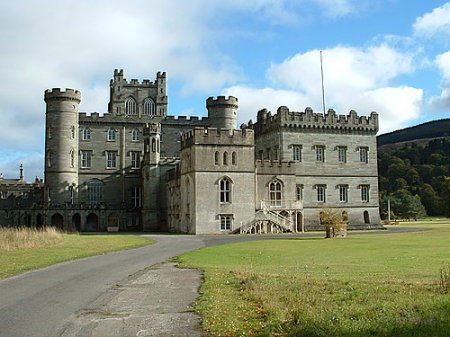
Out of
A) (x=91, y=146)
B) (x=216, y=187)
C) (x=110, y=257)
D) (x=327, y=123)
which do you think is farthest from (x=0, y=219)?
(x=110, y=257)

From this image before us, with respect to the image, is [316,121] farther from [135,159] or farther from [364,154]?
[135,159]

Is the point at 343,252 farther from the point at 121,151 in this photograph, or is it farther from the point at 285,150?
the point at 121,151

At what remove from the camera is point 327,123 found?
6234cm

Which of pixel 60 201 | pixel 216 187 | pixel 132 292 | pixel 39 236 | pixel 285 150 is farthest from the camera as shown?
pixel 60 201

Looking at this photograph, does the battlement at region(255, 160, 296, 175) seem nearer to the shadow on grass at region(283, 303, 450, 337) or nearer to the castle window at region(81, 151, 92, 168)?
the castle window at region(81, 151, 92, 168)

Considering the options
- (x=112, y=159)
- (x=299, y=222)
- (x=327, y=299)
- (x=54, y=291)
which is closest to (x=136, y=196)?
(x=112, y=159)

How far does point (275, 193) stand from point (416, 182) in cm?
7779

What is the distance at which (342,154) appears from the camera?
63031mm

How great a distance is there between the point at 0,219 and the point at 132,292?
55270 mm

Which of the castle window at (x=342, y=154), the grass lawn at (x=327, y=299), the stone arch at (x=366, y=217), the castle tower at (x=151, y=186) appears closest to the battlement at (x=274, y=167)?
the castle window at (x=342, y=154)

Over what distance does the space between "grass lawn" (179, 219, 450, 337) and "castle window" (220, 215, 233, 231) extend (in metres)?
29.4

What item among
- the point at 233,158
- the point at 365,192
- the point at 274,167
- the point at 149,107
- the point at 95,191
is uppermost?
the point at 149,107

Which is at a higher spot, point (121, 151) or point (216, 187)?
point (121, 151)

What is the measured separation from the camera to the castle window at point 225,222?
52.0 m
